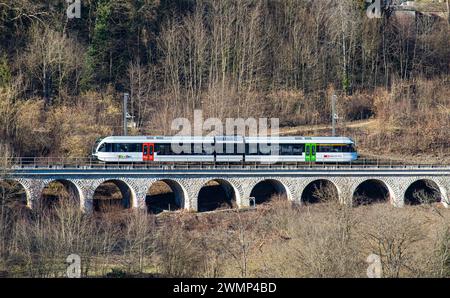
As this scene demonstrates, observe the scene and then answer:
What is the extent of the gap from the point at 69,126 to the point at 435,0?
4304 centimetres

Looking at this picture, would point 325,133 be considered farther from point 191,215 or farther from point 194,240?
point 194,240

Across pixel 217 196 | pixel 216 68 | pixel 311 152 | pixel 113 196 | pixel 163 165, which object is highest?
pixel 216 68

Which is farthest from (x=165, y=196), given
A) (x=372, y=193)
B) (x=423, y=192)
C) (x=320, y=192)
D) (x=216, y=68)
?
(x=423, y=192)

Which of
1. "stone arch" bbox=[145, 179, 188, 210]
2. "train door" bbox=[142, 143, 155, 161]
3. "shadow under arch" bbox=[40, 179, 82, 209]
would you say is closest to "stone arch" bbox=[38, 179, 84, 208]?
"shadow under arch" bbox=[40, 179, 82, 209]

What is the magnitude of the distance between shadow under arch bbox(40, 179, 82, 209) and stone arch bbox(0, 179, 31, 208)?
2.83 ft

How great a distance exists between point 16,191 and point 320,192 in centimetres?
1935

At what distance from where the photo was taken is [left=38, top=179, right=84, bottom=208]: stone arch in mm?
47781

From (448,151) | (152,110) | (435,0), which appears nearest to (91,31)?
(152,110)

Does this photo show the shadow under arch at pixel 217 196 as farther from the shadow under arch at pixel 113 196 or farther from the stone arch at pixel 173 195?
the shadow under arch at pixel 113 196

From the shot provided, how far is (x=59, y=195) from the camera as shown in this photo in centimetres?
5094

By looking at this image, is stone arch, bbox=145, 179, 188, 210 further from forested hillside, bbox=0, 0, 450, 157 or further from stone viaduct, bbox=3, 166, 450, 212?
forested hillside, bbox=0, 0, 450, 157

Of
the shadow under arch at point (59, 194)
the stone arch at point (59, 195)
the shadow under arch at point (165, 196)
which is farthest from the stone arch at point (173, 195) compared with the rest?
the shadow under arch at point (59, 194)

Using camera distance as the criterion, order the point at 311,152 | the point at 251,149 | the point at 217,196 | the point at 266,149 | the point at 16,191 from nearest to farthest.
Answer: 1. the point at 16,191
2. the point at 251,149
3. the point at 266,149
4. the point at 311,152
5. the point at 217,196

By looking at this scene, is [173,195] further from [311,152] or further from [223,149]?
[311,152]
